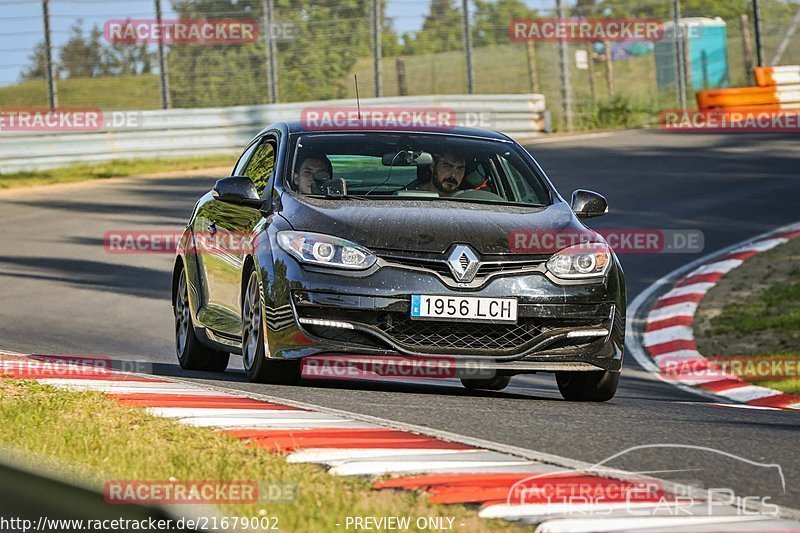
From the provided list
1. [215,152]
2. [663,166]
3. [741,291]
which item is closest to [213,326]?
[741,291]

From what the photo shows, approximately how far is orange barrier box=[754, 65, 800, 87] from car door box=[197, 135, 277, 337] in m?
22.8

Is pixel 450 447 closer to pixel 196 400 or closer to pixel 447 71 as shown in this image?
pixel 196 400

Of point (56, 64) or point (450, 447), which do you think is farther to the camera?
point (56, 64)

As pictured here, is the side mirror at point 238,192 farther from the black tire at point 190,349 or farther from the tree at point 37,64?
the tree at point 37,64

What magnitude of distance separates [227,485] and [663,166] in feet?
65.8

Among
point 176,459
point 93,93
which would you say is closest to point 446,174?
point 176,459

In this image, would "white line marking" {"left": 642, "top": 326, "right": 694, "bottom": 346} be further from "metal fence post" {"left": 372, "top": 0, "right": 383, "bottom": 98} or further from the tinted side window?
"metal fence post" {"left": 372, "top": 0, "right": 383, "bottom": 98}

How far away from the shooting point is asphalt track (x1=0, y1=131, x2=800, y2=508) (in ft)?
20.0

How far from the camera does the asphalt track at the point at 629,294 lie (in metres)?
6.10

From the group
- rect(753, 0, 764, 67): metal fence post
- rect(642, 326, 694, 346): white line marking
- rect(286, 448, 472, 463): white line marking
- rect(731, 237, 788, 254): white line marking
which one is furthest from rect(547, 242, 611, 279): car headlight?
rect(753, 0, 764, 67): metal fence post

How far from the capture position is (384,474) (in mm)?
4965

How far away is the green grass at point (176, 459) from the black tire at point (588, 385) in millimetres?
2842

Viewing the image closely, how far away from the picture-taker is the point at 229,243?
882cm

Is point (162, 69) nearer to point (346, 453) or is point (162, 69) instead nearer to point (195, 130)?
point (195, 130)
